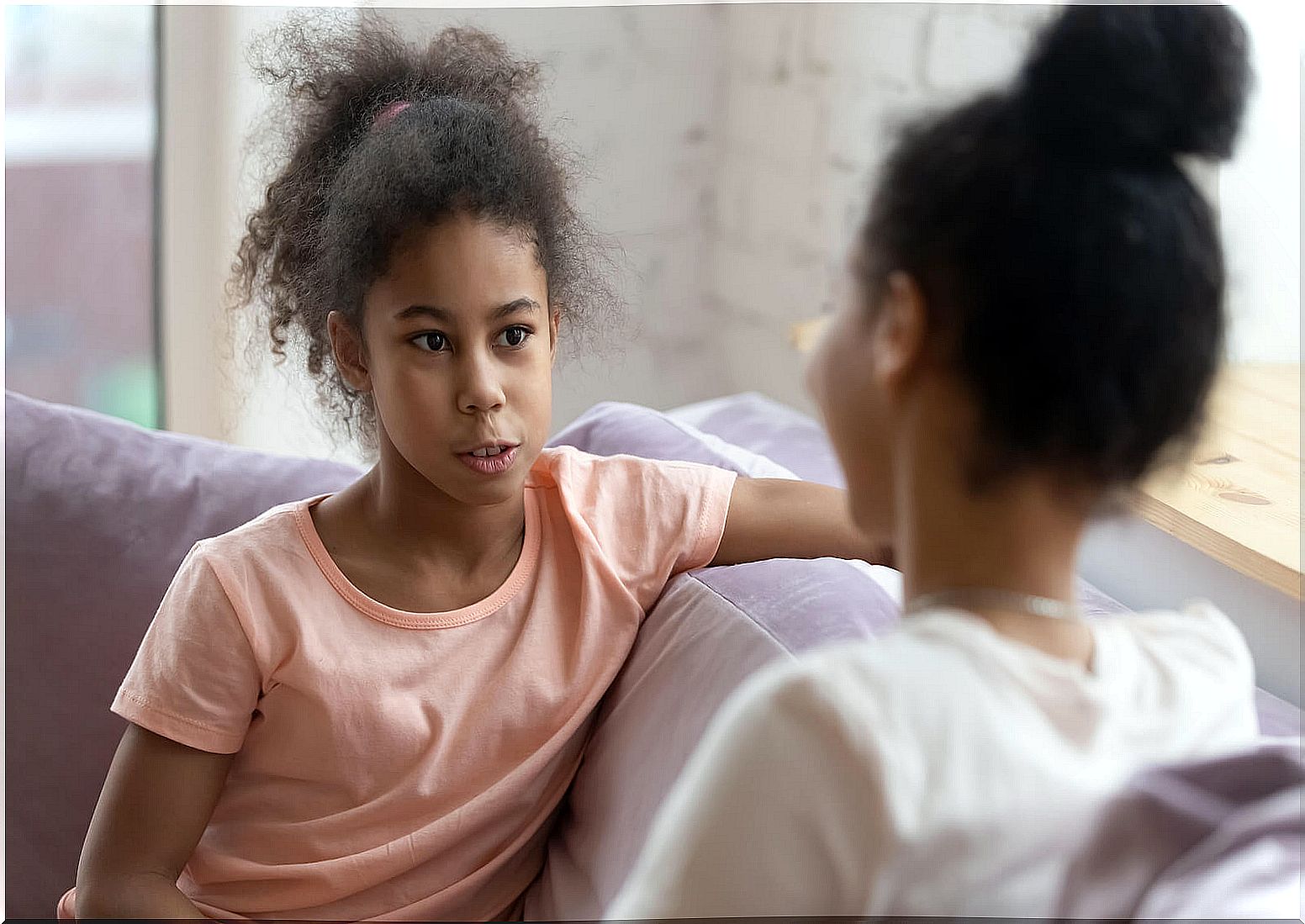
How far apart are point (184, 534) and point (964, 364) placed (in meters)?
0.80

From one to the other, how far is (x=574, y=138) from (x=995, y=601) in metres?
1.15

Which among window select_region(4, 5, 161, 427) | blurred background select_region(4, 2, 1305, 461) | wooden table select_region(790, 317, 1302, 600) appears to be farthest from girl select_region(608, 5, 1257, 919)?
window select_region(4, 5, 161, 427)

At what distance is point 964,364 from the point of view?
503mm

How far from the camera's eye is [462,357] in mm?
854

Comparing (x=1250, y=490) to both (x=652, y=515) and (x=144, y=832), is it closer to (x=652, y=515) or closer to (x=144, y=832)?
(x=652, y=515)

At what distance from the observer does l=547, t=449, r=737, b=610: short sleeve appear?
3.20 ft

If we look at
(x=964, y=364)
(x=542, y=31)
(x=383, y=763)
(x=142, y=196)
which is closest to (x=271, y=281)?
(x=383, y=763)

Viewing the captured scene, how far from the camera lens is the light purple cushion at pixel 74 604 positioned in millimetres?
1110

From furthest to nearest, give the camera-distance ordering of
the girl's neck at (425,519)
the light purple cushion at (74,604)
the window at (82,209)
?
the window at (82,209) → the light purple cushion at (74,604) → the girl's neck at (425,519)

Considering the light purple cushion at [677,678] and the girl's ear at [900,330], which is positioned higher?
the girl's ear at [900,330]

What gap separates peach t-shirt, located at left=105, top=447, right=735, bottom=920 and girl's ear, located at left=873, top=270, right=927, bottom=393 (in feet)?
1.51

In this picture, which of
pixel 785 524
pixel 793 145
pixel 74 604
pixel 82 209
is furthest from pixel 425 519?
pixel 82 209

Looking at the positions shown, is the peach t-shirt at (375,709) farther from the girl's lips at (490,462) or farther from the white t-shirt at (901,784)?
the white t-shirt at (901,784)

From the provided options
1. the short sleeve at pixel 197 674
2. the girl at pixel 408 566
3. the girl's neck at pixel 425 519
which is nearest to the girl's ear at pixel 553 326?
the girl at pixel 408 566
